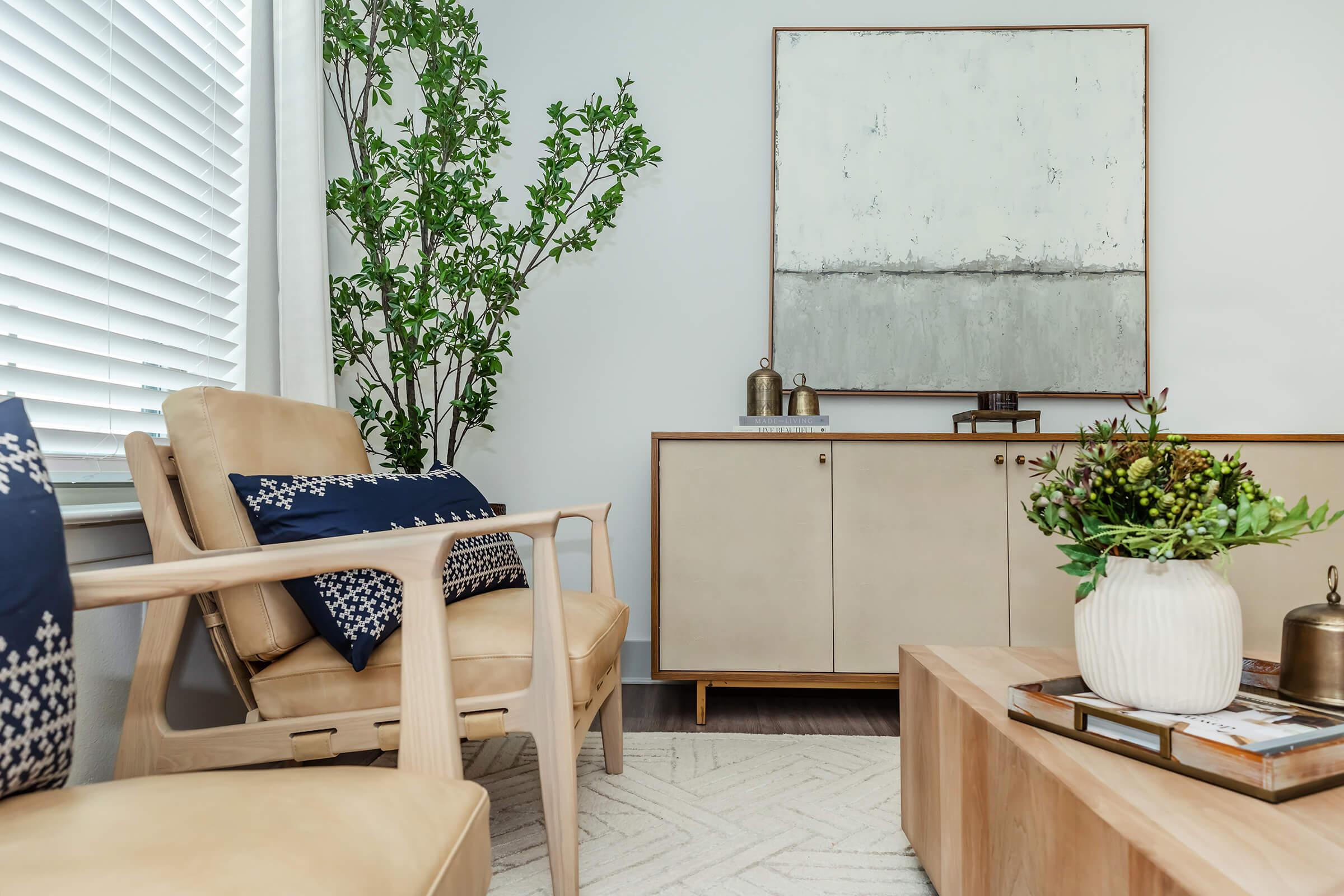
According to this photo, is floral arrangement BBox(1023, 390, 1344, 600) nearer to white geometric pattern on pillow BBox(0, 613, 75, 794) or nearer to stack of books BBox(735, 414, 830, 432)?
Result: white geometric pattern on pillow BBox(0, 613, 75, 794)

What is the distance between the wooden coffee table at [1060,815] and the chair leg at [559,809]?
56cm

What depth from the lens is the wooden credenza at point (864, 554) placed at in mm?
2205

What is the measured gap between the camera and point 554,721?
117 cm

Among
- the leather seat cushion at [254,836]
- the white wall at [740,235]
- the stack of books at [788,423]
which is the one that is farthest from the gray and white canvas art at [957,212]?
the leather seat cushion at [254,836]

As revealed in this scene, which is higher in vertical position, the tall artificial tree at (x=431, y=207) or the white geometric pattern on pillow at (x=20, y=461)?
the tall artificial tree at (x=431, y=207)

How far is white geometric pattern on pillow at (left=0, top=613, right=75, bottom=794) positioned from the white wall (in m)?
1.94

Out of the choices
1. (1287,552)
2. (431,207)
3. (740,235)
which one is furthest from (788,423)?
(1287,552)

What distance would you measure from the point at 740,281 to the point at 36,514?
223 cm

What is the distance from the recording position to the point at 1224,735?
774 millimetres

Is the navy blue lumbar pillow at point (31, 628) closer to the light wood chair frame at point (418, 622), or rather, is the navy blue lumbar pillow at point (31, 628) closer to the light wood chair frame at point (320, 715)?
the light wood chair frame at point (418, 622)

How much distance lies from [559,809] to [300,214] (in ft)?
5.68

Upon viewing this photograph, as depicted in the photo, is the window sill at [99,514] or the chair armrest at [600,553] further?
the chair armrest at [600,553]

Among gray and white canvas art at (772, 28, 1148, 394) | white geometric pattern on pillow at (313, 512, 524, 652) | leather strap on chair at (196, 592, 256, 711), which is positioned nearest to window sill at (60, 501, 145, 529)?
leather strap on chair at (196, 592, 256, 711)

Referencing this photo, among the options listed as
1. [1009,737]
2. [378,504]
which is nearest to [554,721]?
[378,504]
